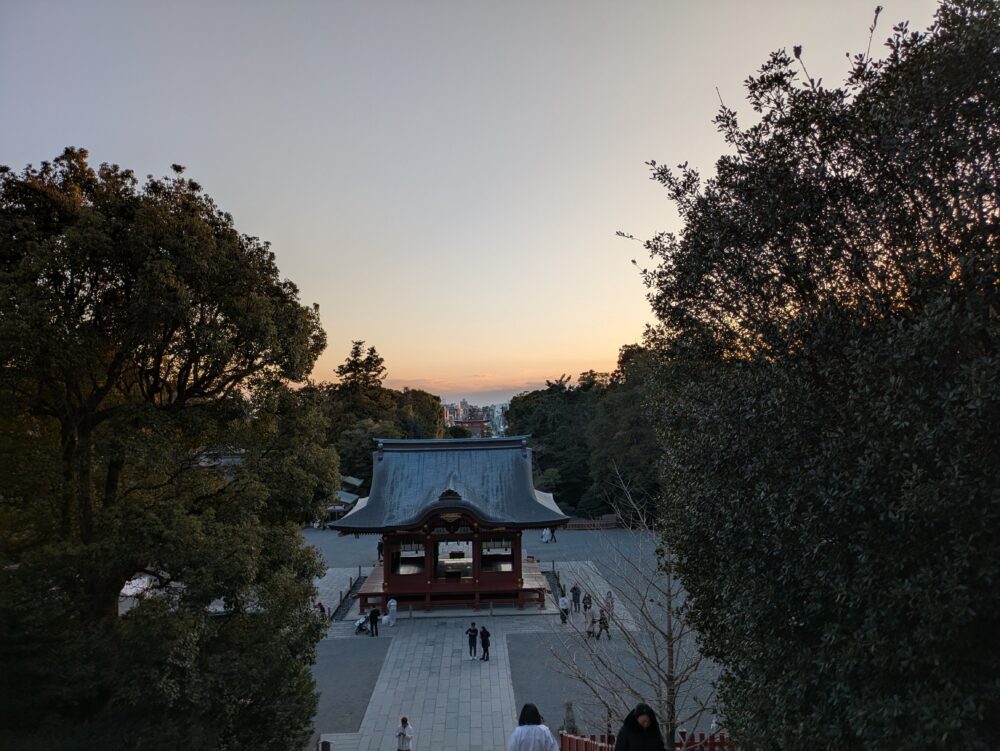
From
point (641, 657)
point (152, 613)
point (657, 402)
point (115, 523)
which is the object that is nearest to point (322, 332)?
point (115, 523)

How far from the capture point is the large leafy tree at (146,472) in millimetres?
6430

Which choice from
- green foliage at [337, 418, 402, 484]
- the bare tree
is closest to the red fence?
the bare tree

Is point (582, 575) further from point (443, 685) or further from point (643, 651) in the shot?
point (643, 651)

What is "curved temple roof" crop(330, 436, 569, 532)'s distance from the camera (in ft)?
65.6

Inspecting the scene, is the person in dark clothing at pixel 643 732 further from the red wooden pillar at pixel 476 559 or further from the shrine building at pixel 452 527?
the red wooden pillar at pixel 476 559

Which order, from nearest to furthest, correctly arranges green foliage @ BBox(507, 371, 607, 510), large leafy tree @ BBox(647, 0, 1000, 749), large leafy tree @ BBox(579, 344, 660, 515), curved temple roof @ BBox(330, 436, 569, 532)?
large leafy tree @ BBox(647, 0, 1000, 749)
curved temple roof @ BBox(330, 436, 569, 532)
large leafy tree @ BBox(579, 344, 660, 515)
green foliage @ BBox(507, 371, 607, 510)

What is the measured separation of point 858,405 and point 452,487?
17.2 m

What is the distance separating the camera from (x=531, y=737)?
5711 mm

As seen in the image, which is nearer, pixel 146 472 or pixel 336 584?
pixel 146 472

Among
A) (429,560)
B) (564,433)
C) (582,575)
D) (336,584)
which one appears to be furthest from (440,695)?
(564,433)

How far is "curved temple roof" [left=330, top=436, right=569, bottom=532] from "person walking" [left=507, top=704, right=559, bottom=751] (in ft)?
45.4

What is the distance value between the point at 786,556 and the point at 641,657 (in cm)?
390

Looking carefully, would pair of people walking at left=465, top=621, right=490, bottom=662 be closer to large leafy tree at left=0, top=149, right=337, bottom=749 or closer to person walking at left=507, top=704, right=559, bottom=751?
large leafy tree at left=0, top=149, right=337, bottom=749

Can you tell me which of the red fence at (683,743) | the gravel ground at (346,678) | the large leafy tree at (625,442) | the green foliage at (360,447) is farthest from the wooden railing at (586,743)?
the green foliage at (360,447)
